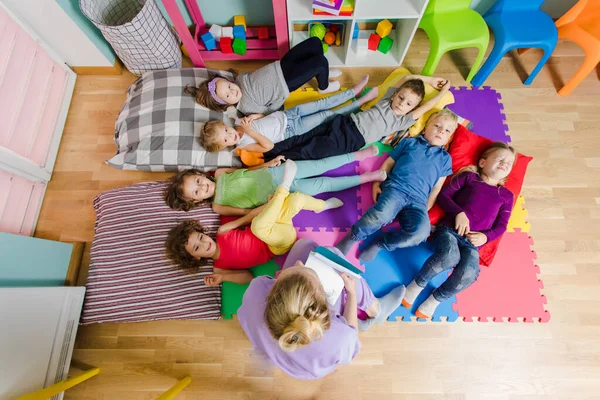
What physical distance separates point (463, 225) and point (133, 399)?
2277 millimetres

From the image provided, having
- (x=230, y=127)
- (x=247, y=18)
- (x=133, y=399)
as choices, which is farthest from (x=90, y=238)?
(x=247, y=18)

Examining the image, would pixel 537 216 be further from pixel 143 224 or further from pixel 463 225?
pixel 143 224

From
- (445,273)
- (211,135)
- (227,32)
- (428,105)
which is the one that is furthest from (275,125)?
(445,273)

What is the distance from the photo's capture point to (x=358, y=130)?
2.37 m

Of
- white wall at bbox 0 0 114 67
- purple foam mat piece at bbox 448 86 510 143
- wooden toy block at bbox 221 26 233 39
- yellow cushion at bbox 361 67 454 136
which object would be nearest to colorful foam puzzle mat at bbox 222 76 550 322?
yellow cushion at bbox 361 67 454 136

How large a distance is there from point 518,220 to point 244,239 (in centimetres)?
185

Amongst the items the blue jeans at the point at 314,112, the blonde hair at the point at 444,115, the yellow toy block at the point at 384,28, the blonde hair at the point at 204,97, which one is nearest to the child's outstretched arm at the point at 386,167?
the blonde hair at the point at 444,115

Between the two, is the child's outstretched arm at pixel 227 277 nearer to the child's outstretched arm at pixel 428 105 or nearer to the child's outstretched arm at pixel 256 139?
the child's outstretched arm at pixel 256 139

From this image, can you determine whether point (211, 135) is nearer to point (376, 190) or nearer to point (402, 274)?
point (376, 190)

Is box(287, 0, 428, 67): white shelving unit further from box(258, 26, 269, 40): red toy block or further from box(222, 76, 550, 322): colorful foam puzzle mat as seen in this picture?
box(222, 76, 550, 322): colorful foam puzzle mat

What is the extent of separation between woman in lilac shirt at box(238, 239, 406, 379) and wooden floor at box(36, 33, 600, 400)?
21.3 inches

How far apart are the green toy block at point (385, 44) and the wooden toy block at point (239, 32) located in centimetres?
108

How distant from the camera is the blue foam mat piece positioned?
2.16 m

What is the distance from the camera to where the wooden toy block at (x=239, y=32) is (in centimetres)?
265
